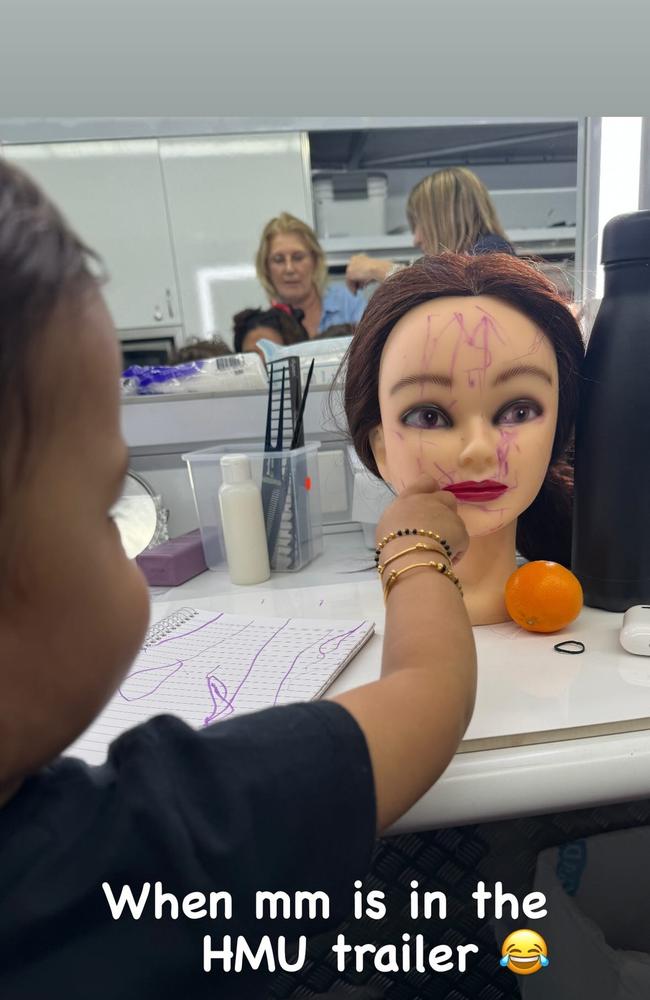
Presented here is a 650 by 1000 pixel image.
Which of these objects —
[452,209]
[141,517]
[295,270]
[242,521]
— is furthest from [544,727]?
[295,270]

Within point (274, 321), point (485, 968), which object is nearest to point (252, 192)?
point (274, 321)

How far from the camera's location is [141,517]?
103 cm

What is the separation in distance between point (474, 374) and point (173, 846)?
1.44 feet

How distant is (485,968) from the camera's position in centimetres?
78

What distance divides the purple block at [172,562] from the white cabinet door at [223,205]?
8.17ft

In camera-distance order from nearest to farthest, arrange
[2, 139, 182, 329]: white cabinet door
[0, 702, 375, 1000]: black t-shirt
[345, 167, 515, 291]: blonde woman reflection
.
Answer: [0, 702, 375, 1000]: black t-shirt → [345, 167, 515, 291]: blonde woman reflection → [2, 139, 182, 329]: white cabinet door

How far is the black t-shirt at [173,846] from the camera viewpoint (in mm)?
283

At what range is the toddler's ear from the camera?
2.29 feet

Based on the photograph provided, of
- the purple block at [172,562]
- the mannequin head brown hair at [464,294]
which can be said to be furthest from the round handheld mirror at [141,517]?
the mannequin head brown hair at [464,294]

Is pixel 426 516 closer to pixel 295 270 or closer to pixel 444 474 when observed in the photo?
pixel 444 474

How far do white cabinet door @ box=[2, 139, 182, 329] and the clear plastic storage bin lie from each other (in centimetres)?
242

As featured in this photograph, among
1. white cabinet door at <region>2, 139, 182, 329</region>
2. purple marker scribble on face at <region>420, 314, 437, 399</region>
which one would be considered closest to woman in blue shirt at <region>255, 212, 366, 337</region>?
white cabinet door at <region>2, 139, 182, 329</region>

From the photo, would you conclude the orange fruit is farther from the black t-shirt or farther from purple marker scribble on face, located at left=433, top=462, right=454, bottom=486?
the black t-shirt

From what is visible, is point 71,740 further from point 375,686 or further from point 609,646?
point 609,646
